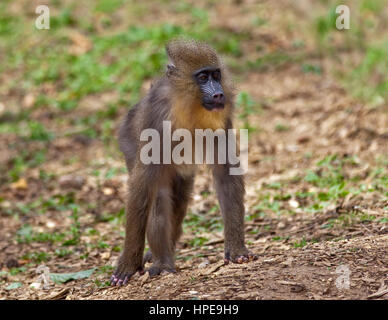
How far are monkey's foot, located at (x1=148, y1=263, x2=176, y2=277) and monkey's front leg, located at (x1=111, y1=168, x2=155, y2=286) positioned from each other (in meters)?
0.13

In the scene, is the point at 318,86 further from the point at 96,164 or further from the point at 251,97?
the point at 96,164

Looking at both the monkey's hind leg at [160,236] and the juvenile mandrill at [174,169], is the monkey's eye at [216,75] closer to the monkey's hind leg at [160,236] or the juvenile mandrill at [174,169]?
the juvenile mandrill at [174,169]

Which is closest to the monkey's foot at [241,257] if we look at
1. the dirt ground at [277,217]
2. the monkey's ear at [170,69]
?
the dirt ground at [277,217]

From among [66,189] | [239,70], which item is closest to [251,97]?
[239,70]

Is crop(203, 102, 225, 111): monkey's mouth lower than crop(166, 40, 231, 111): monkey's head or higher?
lower

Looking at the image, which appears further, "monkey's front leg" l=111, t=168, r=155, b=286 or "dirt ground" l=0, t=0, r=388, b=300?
"monkey's front leg" l=111, t=168, r=155, b=286

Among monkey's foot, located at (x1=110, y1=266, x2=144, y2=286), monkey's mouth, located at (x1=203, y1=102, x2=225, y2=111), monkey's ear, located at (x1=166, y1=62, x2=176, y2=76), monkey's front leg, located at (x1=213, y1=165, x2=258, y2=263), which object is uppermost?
monkey's ear, located at (x1=166, y1=62, x2=176, y2=76)

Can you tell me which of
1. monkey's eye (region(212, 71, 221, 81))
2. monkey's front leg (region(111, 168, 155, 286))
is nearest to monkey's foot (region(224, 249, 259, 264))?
monkey's front leg (region(111, 168, 155, 286))

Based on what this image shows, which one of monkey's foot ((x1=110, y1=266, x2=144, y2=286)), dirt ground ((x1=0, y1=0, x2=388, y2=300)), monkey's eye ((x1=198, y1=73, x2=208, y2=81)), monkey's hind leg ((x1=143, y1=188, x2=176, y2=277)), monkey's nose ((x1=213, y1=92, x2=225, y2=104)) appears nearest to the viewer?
dirt ground ((x1=0, y1=0, x2=388, y2=300))

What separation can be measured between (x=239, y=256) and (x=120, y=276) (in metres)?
1.01

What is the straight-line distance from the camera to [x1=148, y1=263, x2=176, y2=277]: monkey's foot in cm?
545

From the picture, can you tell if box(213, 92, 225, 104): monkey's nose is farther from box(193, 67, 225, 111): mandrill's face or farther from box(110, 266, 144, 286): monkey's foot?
box(110, 266, 144, 286): monkey's foot

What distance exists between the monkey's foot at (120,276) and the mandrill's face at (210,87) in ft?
5.01

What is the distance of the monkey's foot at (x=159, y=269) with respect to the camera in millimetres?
5453
